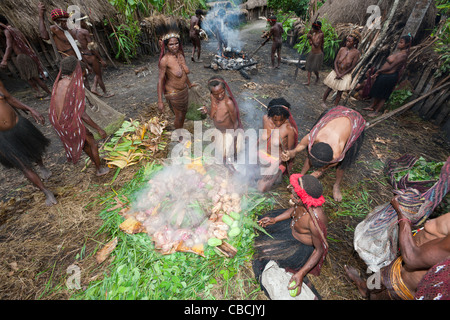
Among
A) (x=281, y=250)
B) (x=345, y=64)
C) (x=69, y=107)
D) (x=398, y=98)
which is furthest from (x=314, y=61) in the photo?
(x=69, y=107)

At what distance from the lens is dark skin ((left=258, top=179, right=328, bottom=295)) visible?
2.00m

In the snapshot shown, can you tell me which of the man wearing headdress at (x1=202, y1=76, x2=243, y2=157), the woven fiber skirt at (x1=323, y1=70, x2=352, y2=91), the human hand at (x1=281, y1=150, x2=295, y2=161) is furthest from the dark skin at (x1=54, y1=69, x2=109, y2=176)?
the woven fiber skirt at (x1=323, y1=70, x2=352, y2=91)

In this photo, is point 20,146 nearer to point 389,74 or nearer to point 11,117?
point 11,117

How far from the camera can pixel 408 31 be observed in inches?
217

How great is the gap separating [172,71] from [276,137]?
2401mm

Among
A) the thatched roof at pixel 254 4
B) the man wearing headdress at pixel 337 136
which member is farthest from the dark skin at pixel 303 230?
the thatched roof at pixel 254 4

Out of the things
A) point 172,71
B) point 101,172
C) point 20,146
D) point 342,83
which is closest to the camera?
point 20,146

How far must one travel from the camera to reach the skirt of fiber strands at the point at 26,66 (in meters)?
5.23

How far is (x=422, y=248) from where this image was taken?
162 cm

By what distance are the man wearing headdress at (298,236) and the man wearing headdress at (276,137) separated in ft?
2.25

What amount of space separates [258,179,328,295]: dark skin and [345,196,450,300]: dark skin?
2.11 ft

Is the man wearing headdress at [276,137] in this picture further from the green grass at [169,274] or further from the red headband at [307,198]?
the red headband at [307,198]
